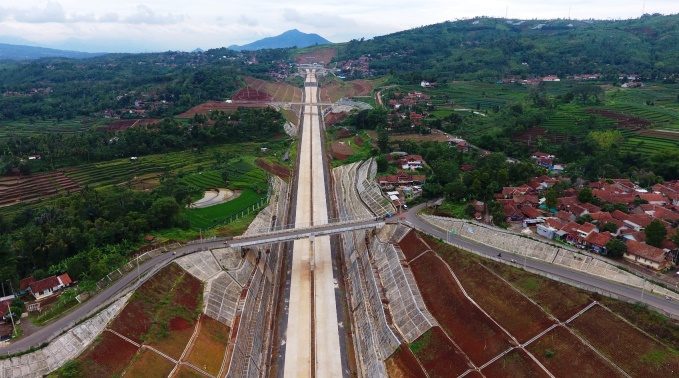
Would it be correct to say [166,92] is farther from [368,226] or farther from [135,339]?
[135,339]

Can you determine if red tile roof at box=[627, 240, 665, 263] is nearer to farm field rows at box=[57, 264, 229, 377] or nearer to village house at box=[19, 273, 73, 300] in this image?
farm field rows at box=[57, 264, 229, 377]

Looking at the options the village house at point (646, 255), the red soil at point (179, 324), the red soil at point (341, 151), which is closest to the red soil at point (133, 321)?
the red soil at point (179, 324)

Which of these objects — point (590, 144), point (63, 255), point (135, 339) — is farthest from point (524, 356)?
point (590, 144)

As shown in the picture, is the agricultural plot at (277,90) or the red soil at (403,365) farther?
the agricultural plot at (277,90)

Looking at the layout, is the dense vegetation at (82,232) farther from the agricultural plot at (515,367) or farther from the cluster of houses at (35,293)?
the agricultural plot at (515,367)

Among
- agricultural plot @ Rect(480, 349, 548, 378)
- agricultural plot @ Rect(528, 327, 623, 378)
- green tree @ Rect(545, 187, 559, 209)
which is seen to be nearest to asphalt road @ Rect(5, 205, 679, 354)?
agricultural plot @ Rect(528, 327, 623, 378)

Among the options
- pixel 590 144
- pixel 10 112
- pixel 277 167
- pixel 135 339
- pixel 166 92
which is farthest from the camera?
pixel 166 92
